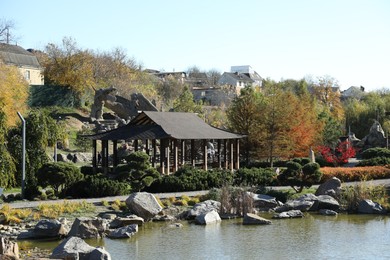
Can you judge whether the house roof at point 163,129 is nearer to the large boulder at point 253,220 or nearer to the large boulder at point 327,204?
the large boulder at point 327,204

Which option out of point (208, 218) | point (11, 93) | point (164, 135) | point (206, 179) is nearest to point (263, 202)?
point (206, 179)

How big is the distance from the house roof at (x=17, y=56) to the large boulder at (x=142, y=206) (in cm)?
4153

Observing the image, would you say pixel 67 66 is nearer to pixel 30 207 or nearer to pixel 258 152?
pixel 258 152

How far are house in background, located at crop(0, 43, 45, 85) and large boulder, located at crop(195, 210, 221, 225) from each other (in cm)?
4285

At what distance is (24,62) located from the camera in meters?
62.9

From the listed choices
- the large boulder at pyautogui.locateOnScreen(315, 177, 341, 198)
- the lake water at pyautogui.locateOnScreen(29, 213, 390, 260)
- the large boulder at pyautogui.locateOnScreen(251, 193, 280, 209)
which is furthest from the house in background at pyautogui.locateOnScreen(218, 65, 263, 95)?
the lake water at pyautogui.locateOnScreen(29, 213, 390, 260)

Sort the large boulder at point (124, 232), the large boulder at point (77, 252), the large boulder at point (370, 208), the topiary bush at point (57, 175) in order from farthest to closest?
the large boulder at point (370, 208)
the topiary bush at point (57, 175)
the large boulder at point (124, 232)
the large boulder at point (77, 252)

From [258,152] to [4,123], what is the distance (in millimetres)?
18367

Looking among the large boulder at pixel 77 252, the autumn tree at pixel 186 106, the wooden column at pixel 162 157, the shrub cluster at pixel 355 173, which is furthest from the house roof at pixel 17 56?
the large boulder at pixel 77 252

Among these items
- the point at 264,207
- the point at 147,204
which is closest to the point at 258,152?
the point at 264,207

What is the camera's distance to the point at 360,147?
51.6 meters

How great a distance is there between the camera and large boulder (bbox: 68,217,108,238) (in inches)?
735

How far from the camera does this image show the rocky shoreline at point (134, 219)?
15398 millimetres

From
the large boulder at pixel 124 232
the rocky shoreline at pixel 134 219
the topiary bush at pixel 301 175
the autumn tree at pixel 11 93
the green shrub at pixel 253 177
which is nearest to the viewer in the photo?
the rocky shoreline at pixel 134 219
